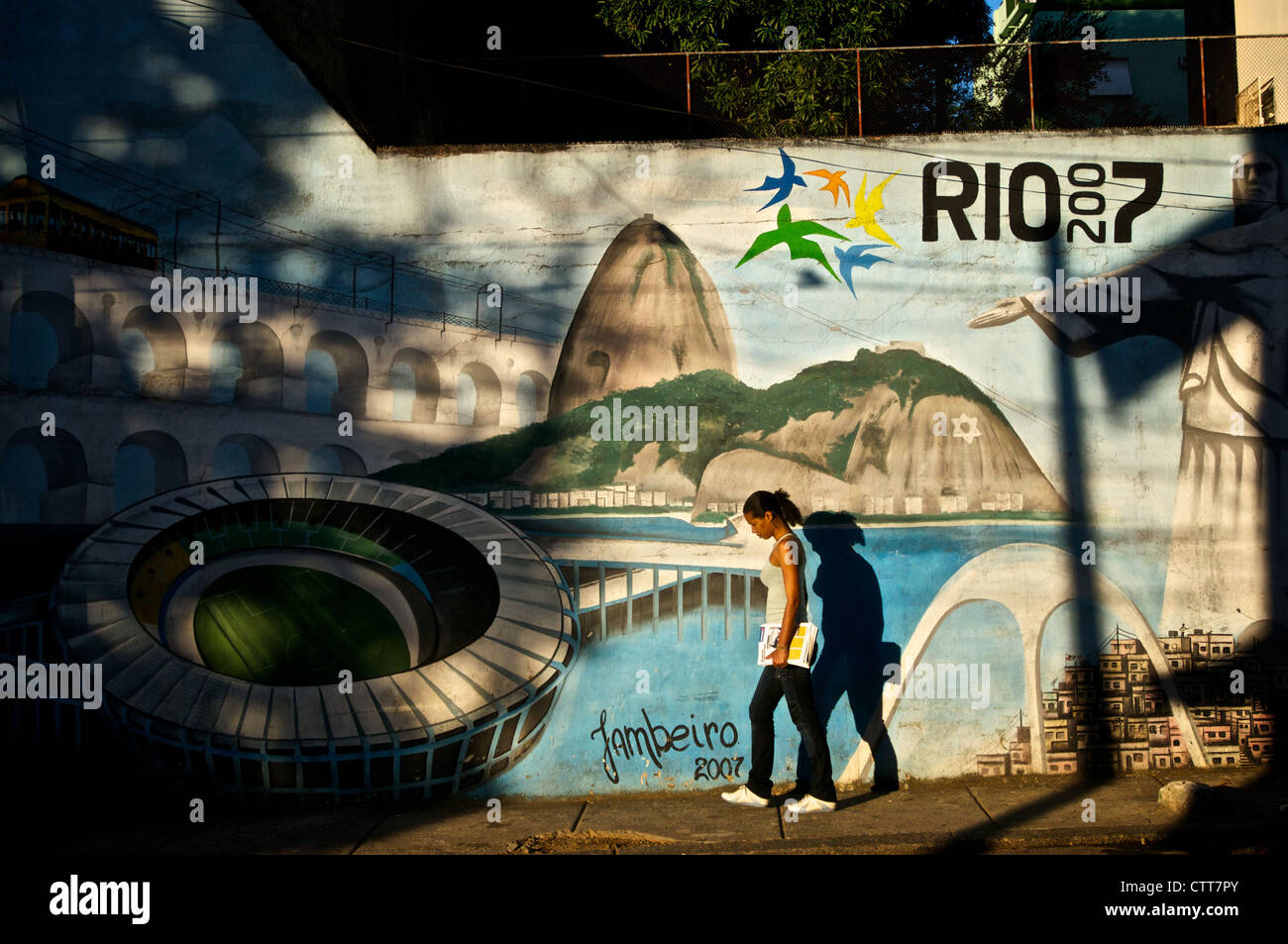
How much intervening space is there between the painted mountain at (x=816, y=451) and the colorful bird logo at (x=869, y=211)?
82cm

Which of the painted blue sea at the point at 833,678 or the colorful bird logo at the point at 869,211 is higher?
the colorful bird logo at the point at 869,211

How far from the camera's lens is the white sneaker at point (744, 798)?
641 cm

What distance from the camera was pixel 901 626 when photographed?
6.92 meters

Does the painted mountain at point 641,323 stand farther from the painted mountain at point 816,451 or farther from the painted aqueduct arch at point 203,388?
the painted aqueduct arch at point 203,388

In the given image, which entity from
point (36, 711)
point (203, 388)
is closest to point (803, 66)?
point (203, 388)

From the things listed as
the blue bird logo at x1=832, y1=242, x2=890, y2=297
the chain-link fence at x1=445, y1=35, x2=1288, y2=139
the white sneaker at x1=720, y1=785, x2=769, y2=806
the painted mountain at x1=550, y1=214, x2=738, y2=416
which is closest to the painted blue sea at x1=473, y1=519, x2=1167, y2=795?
the white sneaker at x1=720, y1=785, x2=769, y2=806

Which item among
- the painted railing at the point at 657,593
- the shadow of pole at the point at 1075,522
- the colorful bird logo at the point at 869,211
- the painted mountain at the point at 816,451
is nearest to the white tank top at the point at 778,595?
the painted railing at the point at 657,593

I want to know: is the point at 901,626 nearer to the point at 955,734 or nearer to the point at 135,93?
the point at 955,734

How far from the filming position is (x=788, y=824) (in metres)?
6.10

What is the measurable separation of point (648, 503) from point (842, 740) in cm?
203

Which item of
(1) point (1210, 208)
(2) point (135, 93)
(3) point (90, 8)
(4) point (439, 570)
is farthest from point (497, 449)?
(1) point (1210, 208)

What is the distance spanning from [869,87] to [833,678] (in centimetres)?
635

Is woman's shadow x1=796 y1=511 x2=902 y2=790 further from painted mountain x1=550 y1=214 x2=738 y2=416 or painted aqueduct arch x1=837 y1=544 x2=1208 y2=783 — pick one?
painted mountain x1=550 y1=214 x2=738 y2=416

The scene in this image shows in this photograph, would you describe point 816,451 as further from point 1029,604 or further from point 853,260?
point 1029,604
